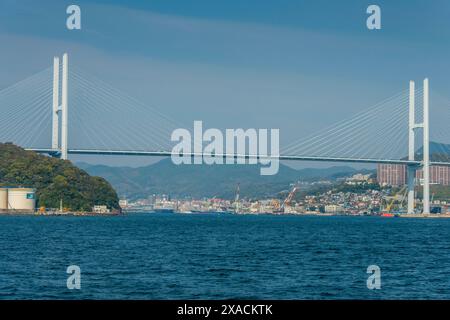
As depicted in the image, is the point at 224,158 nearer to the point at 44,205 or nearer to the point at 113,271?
the point at 44,205

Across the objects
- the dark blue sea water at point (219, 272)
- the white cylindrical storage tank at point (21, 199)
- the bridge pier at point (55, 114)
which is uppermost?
the bridge pier at point (55, 114)

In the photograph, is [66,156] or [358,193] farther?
[358,193]

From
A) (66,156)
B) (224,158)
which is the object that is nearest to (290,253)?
(224,158)

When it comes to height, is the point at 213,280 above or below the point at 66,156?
below

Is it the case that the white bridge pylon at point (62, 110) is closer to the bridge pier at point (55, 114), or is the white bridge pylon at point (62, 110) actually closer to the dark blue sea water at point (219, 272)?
the bridge pier at point (55, 114)

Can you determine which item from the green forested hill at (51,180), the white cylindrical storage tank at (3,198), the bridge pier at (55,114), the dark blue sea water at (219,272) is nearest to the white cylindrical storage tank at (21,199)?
the white cylindrical storage tank at (3,198)
